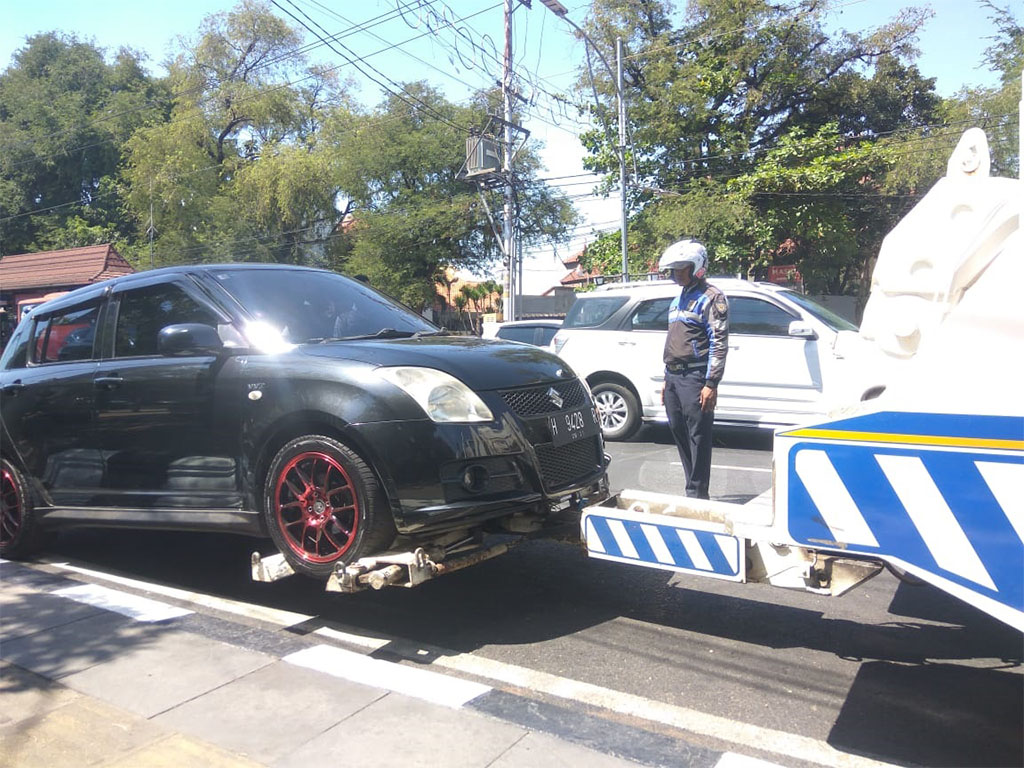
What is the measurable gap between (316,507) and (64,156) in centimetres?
4824

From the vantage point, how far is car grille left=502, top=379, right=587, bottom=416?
397 cm

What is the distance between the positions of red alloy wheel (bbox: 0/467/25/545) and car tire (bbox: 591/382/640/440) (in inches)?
245

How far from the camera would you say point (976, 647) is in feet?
12.4

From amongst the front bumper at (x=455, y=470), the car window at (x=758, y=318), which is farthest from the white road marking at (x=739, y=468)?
the front bumper at (x=455, y=470)

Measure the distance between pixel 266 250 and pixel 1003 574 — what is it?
35632 mm

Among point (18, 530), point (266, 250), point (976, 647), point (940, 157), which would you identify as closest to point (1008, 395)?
point (976, 647)

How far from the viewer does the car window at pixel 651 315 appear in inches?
382

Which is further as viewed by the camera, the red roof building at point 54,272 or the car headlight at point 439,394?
the red roof building at point 54,272

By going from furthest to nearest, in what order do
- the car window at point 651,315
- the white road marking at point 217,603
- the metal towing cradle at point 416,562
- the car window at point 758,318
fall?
the car window at point 651,315 → the car window at point 758,318 → the white road marking at point 217,603 → the metal towing cradle at point 416,562

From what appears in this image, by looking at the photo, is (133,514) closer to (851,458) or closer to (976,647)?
(851,458)

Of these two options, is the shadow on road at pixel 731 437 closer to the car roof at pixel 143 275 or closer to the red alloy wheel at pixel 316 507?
the car roof at pixel 143 275

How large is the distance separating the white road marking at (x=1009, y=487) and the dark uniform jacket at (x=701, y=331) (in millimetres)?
2956

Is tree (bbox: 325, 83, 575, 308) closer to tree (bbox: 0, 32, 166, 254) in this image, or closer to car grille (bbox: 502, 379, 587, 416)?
tree (bbox: 0, 32, 166, 254)

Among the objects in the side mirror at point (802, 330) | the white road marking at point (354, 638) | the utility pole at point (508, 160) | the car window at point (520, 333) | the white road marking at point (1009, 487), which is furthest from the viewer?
the utility pole at point (508, 160)
